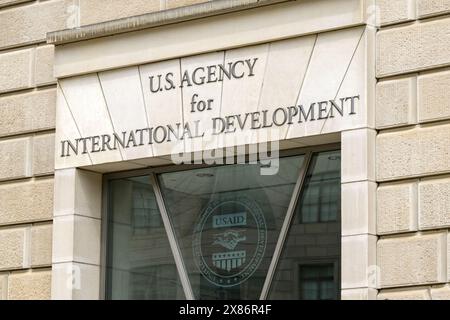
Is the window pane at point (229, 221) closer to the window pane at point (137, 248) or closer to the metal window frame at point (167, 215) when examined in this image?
the metal window frame at point (167, 215)

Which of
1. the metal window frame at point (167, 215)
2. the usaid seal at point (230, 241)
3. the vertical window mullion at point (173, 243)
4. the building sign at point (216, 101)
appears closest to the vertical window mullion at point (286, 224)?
the metal window frame at point (167, 215)

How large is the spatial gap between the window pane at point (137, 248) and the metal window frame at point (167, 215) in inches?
2.2

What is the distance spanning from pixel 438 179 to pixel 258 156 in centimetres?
226

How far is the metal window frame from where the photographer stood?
14438 millimetres

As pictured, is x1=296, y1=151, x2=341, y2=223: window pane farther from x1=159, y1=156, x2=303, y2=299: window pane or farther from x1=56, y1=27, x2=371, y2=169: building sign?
x1=56, y1=27, x2=371, y2=169: building sign

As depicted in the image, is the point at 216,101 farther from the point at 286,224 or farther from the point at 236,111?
the point at 286,224

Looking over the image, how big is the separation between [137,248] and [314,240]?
7.80 feet

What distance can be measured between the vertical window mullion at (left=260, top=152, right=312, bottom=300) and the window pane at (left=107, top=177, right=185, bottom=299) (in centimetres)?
112

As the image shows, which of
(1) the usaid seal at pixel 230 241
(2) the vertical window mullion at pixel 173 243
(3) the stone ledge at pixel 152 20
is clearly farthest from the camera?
(2) the vertical window mullion at pixel 173 243

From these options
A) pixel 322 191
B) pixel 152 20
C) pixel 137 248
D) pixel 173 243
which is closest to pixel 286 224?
pixel 322 191

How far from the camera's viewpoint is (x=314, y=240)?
1420cm

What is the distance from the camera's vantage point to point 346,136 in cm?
1369

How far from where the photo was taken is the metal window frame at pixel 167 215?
14.4 meters

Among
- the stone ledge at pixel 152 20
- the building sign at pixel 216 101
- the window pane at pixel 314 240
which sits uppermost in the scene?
the stone ledge at pixel 152 20
